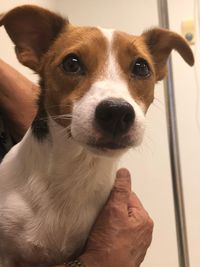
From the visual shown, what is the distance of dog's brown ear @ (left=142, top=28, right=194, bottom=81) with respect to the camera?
1.14m

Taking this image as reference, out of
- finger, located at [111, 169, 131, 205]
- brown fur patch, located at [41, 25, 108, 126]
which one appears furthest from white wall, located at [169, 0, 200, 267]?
brown fur patch, located at [41, 25, 108, 126]

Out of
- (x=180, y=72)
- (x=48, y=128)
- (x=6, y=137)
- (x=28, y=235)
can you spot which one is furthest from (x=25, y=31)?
(x=180, y=72)

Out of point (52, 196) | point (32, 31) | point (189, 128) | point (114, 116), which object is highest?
point (32, 31)

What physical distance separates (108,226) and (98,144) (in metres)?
0.26

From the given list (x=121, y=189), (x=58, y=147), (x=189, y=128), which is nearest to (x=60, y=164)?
(x=58, y=147)

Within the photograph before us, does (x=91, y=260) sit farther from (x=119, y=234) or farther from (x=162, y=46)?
(x=162, y=46)

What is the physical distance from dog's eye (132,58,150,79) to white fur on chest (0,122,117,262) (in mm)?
216

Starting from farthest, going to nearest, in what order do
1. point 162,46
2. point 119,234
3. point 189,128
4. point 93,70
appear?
point 189,128 < point 162,46 < point 119,234 < point 93,70

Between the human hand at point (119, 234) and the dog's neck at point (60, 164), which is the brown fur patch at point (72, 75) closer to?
the dog's neck at point (60, 164)

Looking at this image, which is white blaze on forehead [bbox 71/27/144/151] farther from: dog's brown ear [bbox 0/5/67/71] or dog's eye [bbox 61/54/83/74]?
dog's brown ear [bbox 0/5/67/71]

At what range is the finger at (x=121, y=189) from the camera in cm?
105

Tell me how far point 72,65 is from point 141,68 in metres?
0.17

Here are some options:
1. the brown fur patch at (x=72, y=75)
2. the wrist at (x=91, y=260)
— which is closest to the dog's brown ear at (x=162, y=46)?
the brown fur patch at (x=72, y=75)

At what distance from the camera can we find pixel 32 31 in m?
1.05
